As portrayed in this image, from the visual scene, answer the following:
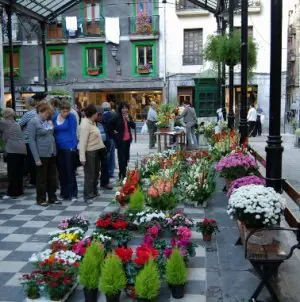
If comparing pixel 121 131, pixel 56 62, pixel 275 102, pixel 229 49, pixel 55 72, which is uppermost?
pixel 56 62

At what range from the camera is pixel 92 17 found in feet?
101

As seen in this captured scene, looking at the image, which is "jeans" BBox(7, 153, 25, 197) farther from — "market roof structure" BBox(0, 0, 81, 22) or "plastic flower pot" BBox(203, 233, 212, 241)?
"market roof structure" BBox(0, 0, 81, 22)

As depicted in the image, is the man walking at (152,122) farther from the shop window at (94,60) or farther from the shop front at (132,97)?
the shop window at (94,60)

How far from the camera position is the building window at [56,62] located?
3117 cm

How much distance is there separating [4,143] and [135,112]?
22814 millimetres

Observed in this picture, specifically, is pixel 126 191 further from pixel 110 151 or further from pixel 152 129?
pixel 152 129

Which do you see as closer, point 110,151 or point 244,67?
point 244,67

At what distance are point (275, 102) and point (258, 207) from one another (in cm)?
127

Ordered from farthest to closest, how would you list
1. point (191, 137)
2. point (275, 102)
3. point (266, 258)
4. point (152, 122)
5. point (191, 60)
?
point (191, 60), point (152, 122), point (191, 137), point (275, 102), point (266, 258)

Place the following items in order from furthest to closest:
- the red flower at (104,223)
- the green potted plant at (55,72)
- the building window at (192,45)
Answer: the green potted plant at (55,72), the building window at (192,45), the red flower at (104,223)

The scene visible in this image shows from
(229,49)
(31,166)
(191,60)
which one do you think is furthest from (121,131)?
(191,60)

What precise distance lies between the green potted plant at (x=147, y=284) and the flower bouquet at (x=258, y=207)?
0.90m

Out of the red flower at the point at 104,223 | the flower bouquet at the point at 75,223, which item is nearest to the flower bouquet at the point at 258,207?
the red flower at the point at 104,223

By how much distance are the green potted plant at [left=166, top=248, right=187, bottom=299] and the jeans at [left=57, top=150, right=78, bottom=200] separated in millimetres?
4420
